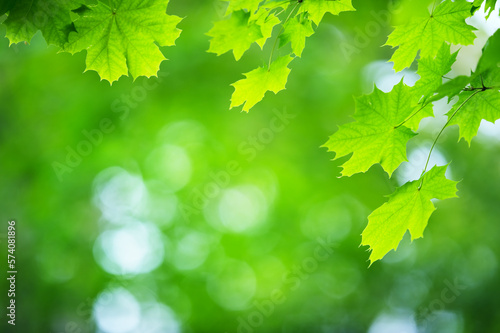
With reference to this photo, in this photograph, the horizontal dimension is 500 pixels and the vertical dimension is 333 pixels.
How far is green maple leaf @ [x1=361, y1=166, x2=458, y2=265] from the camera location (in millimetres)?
1387

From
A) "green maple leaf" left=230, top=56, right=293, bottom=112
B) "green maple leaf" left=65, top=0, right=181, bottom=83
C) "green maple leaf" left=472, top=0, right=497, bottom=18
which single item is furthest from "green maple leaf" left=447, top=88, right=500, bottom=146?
"green maple leaf" left=65, top=0, right=181, bottom=83

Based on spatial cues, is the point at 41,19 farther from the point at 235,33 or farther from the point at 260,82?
the point at 260,82

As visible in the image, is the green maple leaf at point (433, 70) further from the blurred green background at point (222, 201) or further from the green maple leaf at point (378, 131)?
the blurred green background at point (222, 201)

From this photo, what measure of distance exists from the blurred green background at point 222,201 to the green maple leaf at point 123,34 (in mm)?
6955

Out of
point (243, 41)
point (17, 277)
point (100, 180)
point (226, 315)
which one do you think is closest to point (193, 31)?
→ point (100, 180)

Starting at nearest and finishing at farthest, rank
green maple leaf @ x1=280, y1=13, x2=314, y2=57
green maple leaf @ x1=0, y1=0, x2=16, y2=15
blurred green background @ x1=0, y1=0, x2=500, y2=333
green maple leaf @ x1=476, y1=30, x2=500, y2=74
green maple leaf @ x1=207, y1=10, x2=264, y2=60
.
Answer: green maple leaf @ x1=476, y1=30, x2=500, y2=74 < green maple leaf @ x1=0, y1=0, x2=16, y2=15 < green maple leaf @ x1=207, y1=10, x2=264, y2=60 < green maple leaf @ x1=280, y1=13, x2=314, y2=57 < blurred green background @ x1=0, y1=0, x2=500, y2=333

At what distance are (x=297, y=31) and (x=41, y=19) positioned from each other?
842 millimetres

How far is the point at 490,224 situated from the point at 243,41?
1013 centimetres

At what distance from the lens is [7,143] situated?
8.38 m

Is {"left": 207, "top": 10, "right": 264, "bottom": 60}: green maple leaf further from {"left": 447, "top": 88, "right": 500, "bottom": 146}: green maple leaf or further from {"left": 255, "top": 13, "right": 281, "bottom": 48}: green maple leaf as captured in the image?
{"left": 447, "top": 88, "right": 500, "bottom": 146}: green maple leaf

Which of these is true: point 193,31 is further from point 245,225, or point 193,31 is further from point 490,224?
point 490,224

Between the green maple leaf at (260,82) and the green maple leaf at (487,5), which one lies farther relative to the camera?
the green maple leaf at (260,82)

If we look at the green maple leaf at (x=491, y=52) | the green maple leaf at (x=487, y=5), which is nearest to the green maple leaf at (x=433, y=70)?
the green maple leaf at (x=487, y=5)

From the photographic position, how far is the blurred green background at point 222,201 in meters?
8.50
